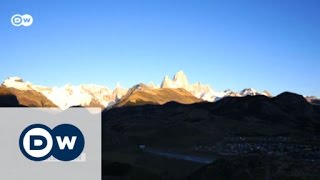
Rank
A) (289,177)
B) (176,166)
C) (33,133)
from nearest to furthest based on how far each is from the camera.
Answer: (33,133) → (289,177) → (176,166)

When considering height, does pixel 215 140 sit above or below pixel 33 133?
below

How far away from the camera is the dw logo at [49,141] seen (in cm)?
3259

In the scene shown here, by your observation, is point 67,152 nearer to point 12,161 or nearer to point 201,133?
point 12,161

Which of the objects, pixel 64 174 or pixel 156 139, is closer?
pixel 64 174

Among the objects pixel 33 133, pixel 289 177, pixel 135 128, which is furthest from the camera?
pixel 135 128

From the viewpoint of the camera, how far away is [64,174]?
136 ft

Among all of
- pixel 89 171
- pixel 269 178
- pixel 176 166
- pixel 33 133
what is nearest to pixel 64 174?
pixel 89 171

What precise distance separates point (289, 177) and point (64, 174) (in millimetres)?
20409

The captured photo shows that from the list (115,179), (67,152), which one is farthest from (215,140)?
(67,152)

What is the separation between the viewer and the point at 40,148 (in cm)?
3419

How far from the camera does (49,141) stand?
109ft

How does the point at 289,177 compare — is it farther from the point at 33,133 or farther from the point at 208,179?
the point at 33,133

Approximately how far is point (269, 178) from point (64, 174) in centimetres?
1889

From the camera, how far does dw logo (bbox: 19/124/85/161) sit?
107 ft
